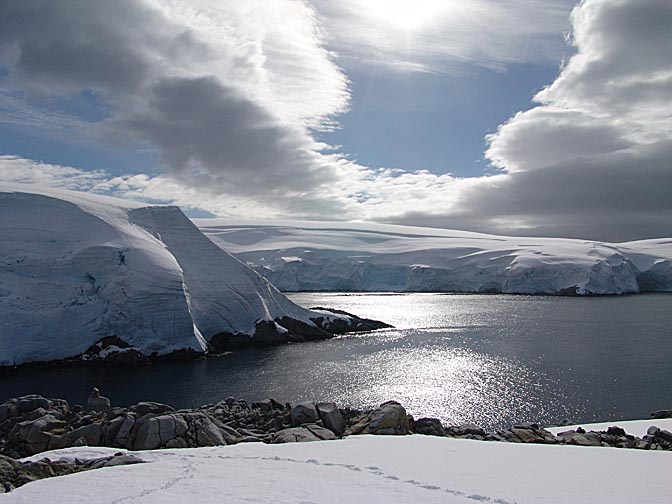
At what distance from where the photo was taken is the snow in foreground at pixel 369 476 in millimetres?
5672

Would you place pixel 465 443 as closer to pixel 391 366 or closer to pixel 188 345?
pixel 391 366

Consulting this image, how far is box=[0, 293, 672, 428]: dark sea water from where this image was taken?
17.8 meters

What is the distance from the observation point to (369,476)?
6633 millimetres

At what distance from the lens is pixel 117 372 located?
74.5ft

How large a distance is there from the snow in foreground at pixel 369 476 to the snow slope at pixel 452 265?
6554cm

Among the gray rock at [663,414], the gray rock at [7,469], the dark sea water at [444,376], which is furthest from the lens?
the dark sea water at [444,376]

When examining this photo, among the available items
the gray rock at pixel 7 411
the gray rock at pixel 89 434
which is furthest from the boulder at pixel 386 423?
the gray rock at pixel 7 411

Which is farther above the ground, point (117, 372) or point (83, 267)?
point (83, 267)

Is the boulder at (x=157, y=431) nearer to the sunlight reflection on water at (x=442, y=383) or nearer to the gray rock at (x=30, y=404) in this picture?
the gray rock at (x=30, y=404)

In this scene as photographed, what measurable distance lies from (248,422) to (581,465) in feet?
27.1

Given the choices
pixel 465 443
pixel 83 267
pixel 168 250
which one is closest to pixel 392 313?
pixel 168 250

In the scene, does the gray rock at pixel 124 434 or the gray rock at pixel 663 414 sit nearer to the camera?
the gray rock at pixel 124 434

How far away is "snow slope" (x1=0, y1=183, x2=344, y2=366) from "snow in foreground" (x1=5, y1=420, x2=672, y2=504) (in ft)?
56.8

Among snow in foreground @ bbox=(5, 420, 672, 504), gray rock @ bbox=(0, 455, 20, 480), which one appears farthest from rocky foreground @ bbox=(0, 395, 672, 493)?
snow in foreground @ bbox=(5, 420, 672, 504)
